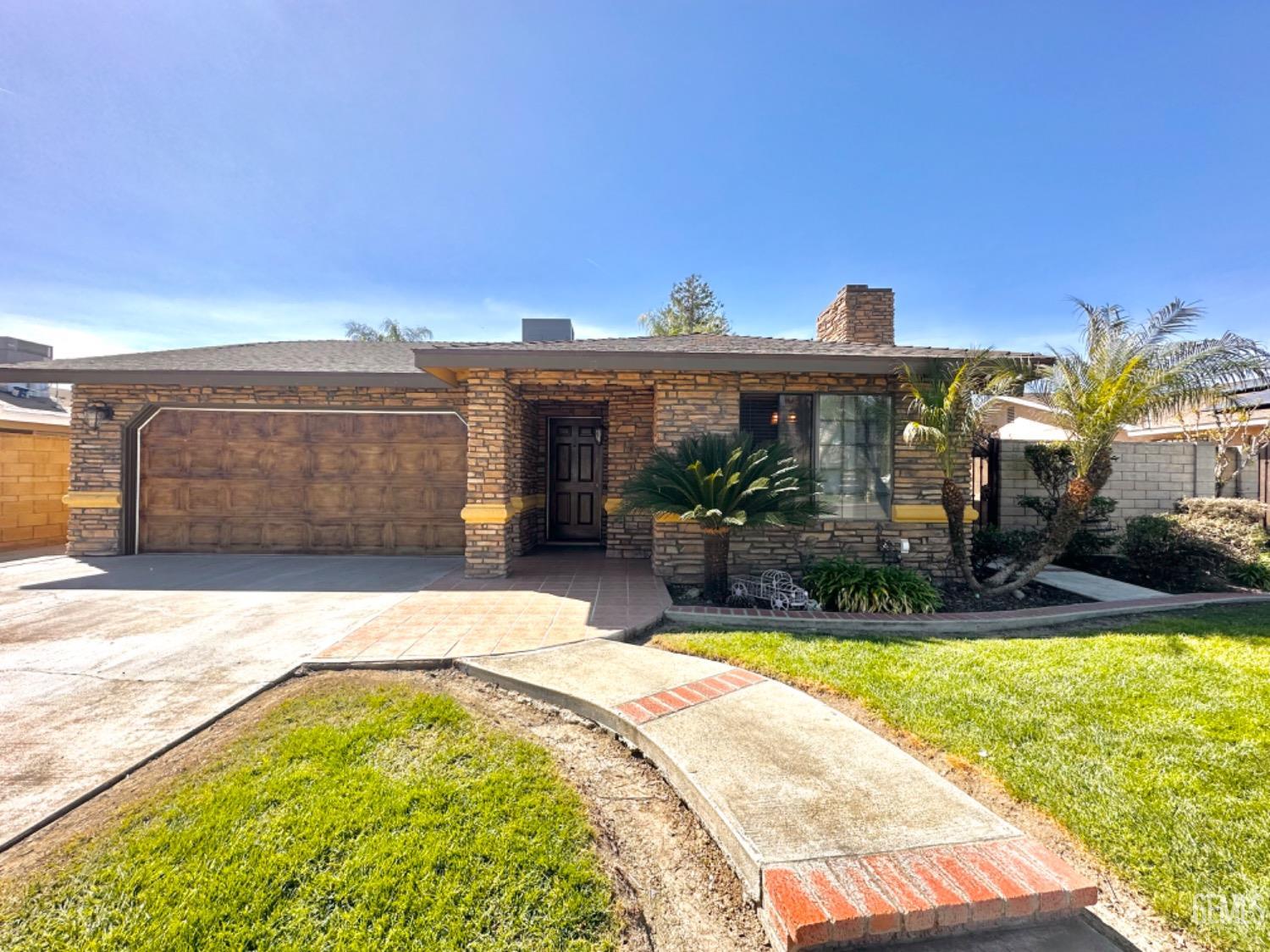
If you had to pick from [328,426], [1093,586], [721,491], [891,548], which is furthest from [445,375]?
[1093,586]

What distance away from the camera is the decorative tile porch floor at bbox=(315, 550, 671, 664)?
4.15m

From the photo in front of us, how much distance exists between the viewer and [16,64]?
19.6 feet

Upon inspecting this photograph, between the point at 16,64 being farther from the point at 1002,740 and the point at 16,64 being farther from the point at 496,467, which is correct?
the point at 1002,740

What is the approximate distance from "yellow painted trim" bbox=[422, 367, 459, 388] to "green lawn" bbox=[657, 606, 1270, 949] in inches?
181

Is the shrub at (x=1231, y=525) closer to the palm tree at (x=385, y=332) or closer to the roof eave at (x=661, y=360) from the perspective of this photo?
the roof eave at (x=661, y=360)

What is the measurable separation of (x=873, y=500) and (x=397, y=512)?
→ 7.19 metres

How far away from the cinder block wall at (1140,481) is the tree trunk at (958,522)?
7.79 feet

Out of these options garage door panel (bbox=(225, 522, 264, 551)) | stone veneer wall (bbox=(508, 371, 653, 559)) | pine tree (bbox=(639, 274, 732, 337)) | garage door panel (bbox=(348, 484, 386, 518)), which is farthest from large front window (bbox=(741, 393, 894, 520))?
pine tree (bbox=(639, 274, 732, 337))

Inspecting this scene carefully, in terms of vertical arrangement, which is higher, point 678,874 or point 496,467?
point 496,467

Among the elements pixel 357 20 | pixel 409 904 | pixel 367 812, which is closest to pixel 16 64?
pixel 357 20

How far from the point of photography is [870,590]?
5562mm

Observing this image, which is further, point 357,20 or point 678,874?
point 357,20

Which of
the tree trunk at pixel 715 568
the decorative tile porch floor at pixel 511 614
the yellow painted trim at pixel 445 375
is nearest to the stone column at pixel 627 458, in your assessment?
the decorative tile porch floor at pixel 511 614

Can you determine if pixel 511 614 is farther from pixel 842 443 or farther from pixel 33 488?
pixel 33 488
